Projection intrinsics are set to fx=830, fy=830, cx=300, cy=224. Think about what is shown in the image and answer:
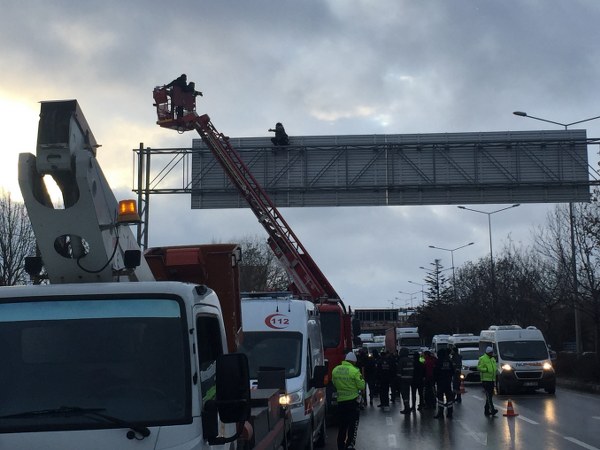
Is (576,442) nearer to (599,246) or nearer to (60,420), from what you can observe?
(60,420)

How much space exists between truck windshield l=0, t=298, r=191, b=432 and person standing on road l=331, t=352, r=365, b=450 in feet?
27.0

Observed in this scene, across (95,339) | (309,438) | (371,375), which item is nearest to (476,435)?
(309,438)

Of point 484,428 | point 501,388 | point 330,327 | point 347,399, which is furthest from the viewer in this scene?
point 501,388

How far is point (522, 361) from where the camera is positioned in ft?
99.4

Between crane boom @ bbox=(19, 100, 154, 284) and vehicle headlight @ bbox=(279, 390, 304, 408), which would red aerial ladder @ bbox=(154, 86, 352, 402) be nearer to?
vehicle headlight @ bbox=(279, 390, 304, 408)

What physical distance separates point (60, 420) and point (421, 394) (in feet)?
64.1

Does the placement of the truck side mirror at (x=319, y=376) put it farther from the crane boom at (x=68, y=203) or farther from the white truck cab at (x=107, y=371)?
the white truck cab at (x=107, y=371)

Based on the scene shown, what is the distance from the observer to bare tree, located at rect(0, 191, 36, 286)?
32219 millimetres

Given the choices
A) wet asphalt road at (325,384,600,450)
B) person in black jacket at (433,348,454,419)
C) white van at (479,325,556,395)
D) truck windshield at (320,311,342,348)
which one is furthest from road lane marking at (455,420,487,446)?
white van at (479,325,556,395)

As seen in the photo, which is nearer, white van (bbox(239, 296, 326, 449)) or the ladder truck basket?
white van (bbox(239, 296, 326, 449))

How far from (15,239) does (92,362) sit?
30.0 m

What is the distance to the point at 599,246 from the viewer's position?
1300 inches

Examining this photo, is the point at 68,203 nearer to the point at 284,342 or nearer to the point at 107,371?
the point at 107,371

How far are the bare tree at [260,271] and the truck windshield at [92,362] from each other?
177ft
